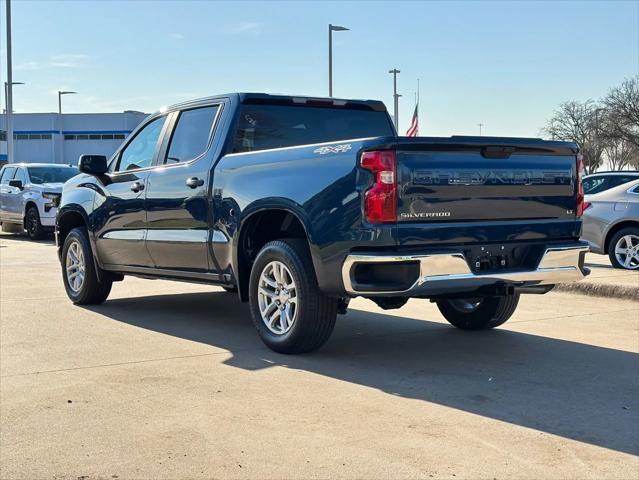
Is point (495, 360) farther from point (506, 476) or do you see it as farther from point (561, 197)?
point (506, 476)

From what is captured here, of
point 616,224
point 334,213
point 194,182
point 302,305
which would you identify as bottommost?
point 302,305

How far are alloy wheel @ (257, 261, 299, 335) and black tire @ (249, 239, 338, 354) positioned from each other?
0.04m

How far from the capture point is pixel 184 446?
13.5ft

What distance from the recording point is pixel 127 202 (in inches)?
310

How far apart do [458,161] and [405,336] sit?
200 cm

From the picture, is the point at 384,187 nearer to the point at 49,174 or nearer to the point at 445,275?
the point at 445,275

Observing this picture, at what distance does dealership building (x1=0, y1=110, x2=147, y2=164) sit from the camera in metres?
80.1

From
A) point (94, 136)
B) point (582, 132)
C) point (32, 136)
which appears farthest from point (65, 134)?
point (582, 132)

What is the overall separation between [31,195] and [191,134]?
1325 cm

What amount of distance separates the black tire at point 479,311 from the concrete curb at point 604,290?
270 cm

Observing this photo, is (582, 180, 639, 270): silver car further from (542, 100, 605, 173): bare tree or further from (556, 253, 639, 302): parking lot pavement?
(542, 100, 605, 173): bare tree

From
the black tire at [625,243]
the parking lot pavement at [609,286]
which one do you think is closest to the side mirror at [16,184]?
the black tire at [625,243]

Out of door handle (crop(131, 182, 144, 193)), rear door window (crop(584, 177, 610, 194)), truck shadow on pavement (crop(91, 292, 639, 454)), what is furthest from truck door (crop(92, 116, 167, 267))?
rear door window (crop(584, 177, 610, 194))

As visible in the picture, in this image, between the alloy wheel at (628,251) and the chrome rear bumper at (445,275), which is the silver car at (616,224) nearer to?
the alloy wheel at (628,251)
